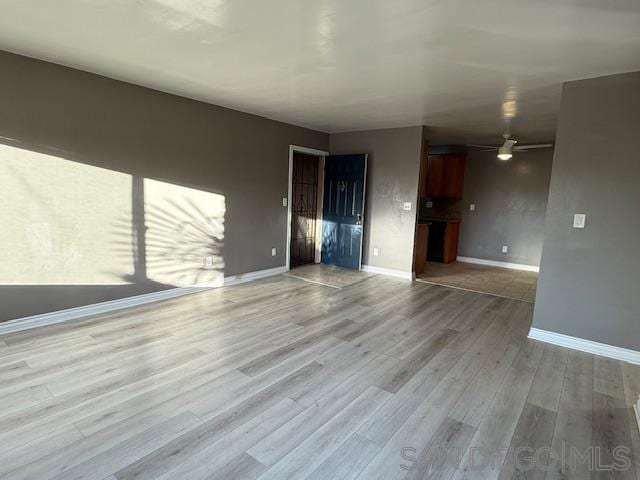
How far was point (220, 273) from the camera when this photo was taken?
15.5 ft

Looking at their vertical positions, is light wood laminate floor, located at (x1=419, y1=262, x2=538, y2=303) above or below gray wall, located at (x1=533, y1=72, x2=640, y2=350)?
below

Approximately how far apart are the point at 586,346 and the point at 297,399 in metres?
2.71

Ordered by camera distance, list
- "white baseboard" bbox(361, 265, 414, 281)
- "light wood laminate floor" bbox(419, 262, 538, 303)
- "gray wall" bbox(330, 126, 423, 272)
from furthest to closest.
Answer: "white baseboard" bbox(361, 265, 414, 281)
"gray wall" bbox(330, 126, 423, 272)
"light wood laminate floor" bbox(419, 262, 538, 303)

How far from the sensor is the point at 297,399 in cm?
221

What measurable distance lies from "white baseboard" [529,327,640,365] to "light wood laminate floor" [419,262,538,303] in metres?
1.41

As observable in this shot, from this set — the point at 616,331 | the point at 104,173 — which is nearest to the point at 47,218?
the point at 104,173

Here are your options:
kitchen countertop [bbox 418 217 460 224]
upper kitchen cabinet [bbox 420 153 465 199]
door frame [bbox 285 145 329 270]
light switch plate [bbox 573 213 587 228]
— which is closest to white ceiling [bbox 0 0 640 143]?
light switch plate [bbox 573 213 587 228]

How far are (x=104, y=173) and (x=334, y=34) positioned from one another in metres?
2.69

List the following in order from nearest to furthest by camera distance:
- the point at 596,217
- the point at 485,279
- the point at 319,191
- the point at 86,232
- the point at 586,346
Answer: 1. the point at 596,217
2. the point at 586,346
3. the point at 86,232
4. the point at 485,279
5. the point at 319,191

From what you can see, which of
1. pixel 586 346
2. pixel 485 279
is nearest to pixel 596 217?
pixel 586 346

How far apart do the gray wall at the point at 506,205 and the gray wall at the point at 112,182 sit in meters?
4.61

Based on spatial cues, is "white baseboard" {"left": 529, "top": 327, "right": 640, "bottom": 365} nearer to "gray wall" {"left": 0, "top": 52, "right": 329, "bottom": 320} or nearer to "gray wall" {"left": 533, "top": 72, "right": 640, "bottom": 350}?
"gray wall" {"left": 533, "top": 72, "right": 640, "bottom": 350}

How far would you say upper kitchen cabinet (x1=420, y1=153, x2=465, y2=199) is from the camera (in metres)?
7.02

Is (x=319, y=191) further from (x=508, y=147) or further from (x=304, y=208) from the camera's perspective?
(x=508, y=147)
